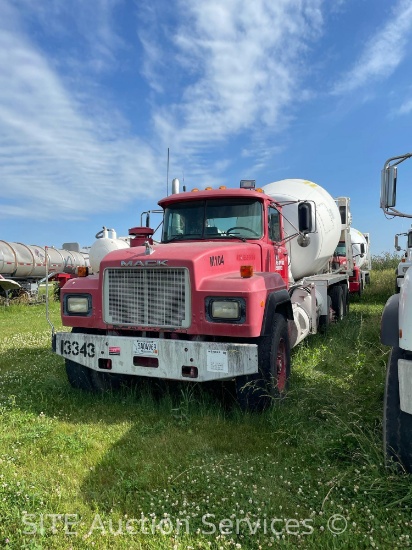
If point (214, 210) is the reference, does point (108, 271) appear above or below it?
below

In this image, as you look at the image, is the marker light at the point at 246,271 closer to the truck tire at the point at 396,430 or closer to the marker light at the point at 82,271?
the truck tire at the point at 396,430

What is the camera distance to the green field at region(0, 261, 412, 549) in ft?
8.59

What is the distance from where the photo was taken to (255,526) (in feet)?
8.67

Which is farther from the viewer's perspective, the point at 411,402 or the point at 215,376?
the point at 215,376

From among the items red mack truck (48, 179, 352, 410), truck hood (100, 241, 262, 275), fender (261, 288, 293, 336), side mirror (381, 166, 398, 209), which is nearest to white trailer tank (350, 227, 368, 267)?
red mack truck (48, 179, 352, 410)

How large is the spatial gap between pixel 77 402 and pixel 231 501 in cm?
263

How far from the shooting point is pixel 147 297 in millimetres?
4520

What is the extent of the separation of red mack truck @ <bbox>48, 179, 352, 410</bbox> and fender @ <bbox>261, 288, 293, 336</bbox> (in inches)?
0.5

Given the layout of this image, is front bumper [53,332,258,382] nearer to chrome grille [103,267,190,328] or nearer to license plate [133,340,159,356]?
license plate [133,340,159,356]

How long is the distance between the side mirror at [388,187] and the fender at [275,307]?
57.9 inches

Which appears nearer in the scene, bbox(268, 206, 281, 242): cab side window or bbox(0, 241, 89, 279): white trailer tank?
bbox(268, 206, 281, 242): cab side window

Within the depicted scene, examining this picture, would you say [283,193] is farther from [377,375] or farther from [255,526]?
[255,526]

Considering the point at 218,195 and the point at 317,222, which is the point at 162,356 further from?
the point at 317,222

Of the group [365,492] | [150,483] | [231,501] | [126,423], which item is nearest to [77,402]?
[126,423]
